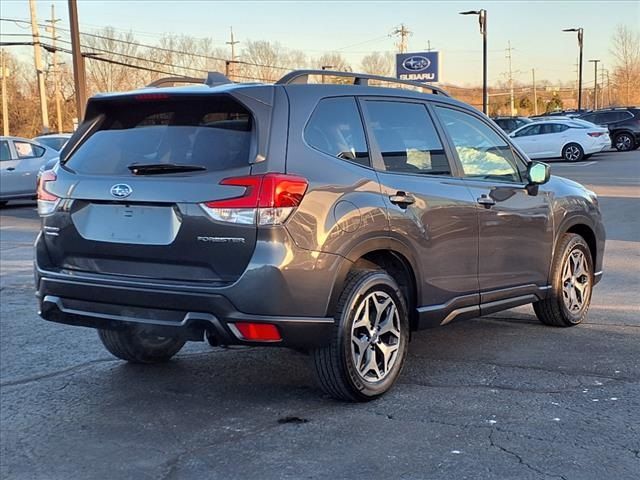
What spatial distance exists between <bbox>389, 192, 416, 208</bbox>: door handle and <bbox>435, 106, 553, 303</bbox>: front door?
0.73 meters

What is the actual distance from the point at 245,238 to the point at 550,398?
207 cm

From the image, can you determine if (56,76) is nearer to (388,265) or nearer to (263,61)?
(263,61)

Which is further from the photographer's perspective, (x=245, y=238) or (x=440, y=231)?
(x=440, y=231)

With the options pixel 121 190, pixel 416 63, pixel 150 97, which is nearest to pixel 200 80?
pixel 150 97

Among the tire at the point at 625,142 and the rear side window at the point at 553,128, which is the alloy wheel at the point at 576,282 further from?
the tire at the point at 625,142

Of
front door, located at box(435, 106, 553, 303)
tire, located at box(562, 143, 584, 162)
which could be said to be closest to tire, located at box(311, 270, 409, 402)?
front door, located at box(435, 106, 553, 303)

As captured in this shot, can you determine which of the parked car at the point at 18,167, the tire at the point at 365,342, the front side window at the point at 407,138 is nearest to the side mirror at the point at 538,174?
the front side window at the point at 407,138

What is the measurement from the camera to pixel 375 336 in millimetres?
4531

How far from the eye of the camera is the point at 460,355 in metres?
5.50

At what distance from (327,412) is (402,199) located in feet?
4.39

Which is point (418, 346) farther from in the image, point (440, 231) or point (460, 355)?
point (440, 231)

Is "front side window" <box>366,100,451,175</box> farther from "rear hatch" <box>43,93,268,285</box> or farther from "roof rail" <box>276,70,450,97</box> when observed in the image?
"rear hatch" <box>43,93,268,285</box>

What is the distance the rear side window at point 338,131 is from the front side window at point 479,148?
902mm

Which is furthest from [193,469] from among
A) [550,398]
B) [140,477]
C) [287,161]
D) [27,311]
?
[27,311]
